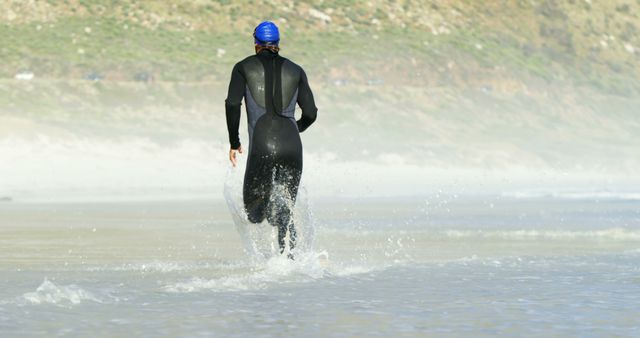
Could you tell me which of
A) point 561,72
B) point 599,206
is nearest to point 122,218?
point 599,206

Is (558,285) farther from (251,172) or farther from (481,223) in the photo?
(481,223)

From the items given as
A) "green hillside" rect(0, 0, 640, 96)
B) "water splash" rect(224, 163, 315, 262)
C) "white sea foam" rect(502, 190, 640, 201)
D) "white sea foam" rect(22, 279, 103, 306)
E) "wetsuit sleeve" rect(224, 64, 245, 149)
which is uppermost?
"green hillside" rect(0, 0, 640, 96)

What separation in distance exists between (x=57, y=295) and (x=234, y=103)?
217 centimetres

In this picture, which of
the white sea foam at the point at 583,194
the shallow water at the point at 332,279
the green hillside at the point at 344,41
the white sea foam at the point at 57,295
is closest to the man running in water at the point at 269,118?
the shallow water at the point at 332,279

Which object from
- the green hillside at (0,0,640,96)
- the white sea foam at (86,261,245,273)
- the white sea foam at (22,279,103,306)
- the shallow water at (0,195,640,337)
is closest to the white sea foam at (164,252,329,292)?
the shallow water at (0,195,640,337)

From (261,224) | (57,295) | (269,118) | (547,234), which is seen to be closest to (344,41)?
(547,234)

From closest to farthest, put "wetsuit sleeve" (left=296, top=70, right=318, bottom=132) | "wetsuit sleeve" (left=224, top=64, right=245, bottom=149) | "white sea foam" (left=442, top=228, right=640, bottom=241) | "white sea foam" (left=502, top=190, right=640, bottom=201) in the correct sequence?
"wetsuit sleeve" (left=224, top=64, right=245, bottom=149), "wetsuit sleeve" (left=296, top=70, right=318, bottom=132), "white sea foam" (left=442, top=228, right=640, bottom=241), "white sea foam" (left=502, top=190, right=640, bottom=201)

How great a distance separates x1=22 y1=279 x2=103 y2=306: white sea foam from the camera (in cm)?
968

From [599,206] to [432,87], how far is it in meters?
31.3

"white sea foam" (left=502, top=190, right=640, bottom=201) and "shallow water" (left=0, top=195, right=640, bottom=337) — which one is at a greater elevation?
"white sea foam" (left=502, top=190, right=640, bottom=201)

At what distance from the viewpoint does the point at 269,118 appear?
1156 centimetres

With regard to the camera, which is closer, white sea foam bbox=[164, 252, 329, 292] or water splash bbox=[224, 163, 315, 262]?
white sea foam bbox=[164, 252, 329, 292]

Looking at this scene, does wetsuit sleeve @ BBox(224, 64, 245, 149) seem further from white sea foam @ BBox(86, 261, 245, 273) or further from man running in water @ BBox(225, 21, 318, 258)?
white sea foam @ BBox(86, 261, 245, 273)

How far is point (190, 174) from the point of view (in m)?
30.4
